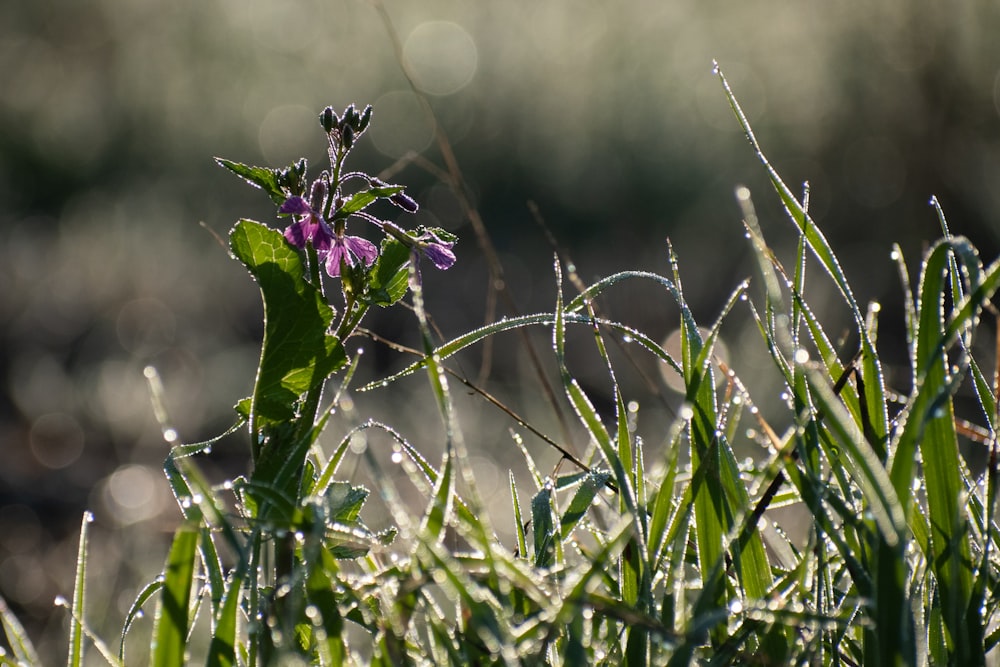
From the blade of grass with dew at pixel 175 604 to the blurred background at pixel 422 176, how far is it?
1.11 m

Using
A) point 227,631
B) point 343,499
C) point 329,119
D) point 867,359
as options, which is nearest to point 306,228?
point 329,119

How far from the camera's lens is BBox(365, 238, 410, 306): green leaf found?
92 centimetres

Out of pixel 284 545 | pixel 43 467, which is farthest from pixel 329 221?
pixel 43 467

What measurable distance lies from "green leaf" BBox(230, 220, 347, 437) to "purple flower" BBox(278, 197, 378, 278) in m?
0.02

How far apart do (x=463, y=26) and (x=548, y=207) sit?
123 inches

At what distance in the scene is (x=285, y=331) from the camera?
2.90 feet

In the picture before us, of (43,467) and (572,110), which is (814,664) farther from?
(572,110)

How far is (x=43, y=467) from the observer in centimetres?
299

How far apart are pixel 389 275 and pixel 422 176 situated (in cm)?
558

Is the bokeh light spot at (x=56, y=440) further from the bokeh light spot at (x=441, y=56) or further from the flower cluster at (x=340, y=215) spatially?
the bokeh light spot at (x=441, y=56)

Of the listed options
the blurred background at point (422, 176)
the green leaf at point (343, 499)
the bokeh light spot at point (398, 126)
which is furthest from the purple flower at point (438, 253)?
the bokeh light spot at point (398, 126)

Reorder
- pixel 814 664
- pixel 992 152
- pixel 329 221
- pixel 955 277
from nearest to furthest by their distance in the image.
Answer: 1. pixel 814 664
2. pixel 329 221
3. pixel 955 277
4. pixel 992 152

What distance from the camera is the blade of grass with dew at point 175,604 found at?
0.76 meters

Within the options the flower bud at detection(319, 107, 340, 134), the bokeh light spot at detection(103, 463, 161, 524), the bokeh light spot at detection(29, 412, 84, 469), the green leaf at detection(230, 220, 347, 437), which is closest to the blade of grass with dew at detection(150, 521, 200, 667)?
the green leaf at detection(230, 220, 347, 437)
